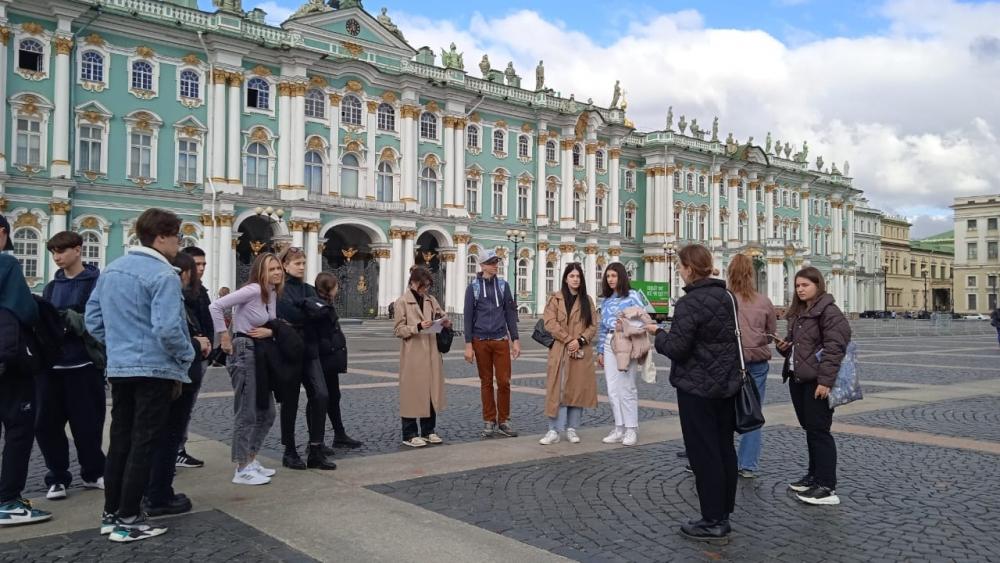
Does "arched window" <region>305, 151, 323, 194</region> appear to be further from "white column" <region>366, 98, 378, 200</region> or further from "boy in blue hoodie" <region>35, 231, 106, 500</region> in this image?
"boy in blue hoodie" <region>35, 231, 106, 500</region>

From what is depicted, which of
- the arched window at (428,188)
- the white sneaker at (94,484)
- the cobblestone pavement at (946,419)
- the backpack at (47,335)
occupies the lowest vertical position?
the cobblestone pavement at (946,419)

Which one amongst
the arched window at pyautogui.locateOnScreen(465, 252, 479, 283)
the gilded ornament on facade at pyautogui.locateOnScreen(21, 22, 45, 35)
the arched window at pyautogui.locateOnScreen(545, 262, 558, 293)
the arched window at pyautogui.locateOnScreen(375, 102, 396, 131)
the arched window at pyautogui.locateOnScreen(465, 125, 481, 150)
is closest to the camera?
the gilded ornament on facade at pyautogui.locateOnScreen(21, 22, 45, 35)

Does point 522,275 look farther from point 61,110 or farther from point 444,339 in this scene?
point 444,339

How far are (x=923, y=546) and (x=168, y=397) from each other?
5.06 m

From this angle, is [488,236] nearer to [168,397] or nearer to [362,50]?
[362,50]

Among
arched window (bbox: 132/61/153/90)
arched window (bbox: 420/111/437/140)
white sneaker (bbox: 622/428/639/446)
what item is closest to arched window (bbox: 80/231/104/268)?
arched window (bbox: 132/61/153/90)

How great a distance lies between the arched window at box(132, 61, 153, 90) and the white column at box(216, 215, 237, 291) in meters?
6.70

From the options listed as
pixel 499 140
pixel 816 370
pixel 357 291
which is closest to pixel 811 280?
pixel 816 370

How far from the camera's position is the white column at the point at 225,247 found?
3806 cm

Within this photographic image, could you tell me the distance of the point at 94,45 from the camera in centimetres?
3559

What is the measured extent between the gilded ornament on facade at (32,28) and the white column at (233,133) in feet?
26.3

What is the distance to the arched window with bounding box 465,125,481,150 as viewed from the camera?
159 feet

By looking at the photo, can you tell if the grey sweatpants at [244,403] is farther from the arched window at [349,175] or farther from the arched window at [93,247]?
the arched window at [349,175]

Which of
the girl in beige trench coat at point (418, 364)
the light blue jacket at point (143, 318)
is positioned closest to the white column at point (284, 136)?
the girl in beige trench coat at point (418, 364)
